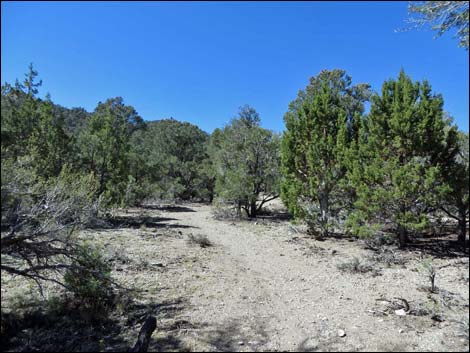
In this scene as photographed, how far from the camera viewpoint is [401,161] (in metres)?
9.43

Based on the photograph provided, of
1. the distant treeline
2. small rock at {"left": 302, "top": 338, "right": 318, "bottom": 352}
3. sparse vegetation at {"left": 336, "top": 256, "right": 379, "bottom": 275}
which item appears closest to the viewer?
small rock at {"left": 302, "top": 338, "right": 318, "bottom": 352}

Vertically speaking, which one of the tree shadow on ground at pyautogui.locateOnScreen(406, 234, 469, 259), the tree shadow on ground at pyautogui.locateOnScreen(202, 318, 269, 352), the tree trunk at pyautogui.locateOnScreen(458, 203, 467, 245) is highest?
the tree trunk at pyautogui.locateOnScreen(458, 203, 467, 245)

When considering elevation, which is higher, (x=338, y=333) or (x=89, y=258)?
(x=89, y=258)

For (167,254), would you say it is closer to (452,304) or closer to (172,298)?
(172,298)

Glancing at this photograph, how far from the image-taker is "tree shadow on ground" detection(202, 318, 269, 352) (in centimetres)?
412

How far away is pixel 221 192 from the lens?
62.4ft

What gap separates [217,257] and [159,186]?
1719 cm

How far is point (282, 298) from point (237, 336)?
188 cm

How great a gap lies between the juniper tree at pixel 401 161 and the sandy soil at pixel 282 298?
1.22m

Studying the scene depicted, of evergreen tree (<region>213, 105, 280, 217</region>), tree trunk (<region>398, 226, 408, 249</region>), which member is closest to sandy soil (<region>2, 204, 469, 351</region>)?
tree trunk (<region>398, 226, 408, 249</region>)

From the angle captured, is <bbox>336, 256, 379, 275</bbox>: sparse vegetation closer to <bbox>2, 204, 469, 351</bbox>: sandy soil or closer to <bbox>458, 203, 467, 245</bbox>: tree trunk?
<bbox>2, 204, 469, 351</bbox>: sandy soil

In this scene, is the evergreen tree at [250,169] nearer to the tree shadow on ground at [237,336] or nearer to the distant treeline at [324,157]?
the distant treeline at [324,157]

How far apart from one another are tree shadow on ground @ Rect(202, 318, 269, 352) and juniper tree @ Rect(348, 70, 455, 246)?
5.95 meters

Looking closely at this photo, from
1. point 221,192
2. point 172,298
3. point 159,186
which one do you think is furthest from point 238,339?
point 159,186
